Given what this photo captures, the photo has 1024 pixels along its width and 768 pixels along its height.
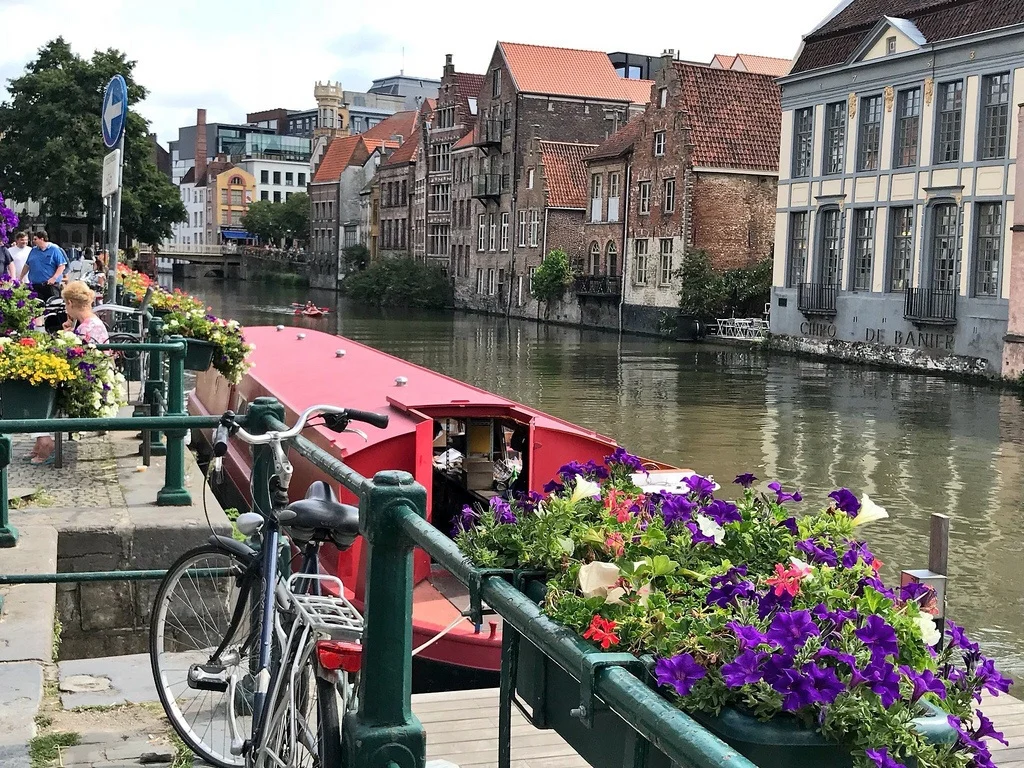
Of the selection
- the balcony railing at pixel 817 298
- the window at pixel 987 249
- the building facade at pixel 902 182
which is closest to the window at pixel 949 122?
the building facade at pixel 902 182

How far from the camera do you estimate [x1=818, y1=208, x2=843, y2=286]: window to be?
3634 centimetres

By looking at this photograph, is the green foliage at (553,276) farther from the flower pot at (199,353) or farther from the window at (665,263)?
the flower pot at (199,353)

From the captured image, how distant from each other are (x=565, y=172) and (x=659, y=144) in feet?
34.7

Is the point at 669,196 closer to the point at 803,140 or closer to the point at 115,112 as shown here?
the point at 803,140

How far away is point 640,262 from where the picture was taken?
4738cm

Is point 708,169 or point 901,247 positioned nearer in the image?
point 901,247

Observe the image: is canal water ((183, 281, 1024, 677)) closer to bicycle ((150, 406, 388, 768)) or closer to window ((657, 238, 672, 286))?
window ((657, 238, 672, 286))

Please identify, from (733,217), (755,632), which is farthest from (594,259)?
(755,632)

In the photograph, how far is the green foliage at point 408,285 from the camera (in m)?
65.3

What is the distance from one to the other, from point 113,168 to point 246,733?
20.7 feet

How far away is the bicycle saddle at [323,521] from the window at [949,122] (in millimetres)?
30682

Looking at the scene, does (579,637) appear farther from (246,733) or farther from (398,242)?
(398,242)

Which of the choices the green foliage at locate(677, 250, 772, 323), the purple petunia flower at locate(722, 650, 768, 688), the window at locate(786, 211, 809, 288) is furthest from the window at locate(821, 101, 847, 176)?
the purple petunia flower at locate(722, 650, 768, 688)

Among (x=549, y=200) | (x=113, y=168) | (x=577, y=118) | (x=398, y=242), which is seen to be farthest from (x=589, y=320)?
(x=113, y=168)
